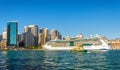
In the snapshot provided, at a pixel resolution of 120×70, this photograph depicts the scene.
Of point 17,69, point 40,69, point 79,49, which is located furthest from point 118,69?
point 79,49

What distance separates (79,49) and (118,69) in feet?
443

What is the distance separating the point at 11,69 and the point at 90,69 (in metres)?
15.5

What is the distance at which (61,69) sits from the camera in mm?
60656

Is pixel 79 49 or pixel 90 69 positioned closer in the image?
pixel 90 69

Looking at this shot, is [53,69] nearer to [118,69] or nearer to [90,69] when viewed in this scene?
[90,69]

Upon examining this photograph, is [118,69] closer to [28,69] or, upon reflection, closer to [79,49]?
[28,69]

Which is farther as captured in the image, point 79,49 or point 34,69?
point 79,49

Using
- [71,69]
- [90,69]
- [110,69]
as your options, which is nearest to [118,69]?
[110,69]

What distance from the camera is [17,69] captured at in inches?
2399

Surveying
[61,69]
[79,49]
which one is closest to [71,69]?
[61,69]

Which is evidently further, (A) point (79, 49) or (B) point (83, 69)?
(A) point (79, 49)

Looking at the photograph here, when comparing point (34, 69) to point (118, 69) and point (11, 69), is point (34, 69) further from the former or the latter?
point (118, 69)

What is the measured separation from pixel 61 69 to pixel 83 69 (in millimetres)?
4297

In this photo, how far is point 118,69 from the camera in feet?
195
